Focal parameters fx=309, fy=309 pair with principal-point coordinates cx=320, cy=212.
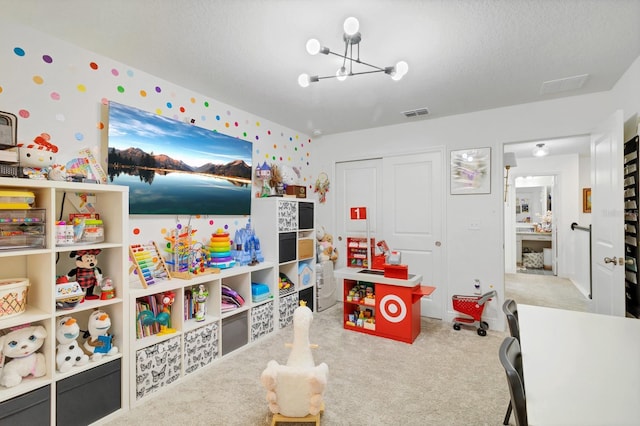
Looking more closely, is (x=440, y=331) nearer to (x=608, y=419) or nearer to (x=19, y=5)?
(x=608, y=419)

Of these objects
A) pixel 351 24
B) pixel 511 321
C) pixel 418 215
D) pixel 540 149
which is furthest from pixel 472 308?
pixel 540 149

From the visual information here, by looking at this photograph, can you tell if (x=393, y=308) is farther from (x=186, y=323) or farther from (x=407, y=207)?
(x=186, y=323)

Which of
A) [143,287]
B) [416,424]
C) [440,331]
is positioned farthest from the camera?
[440,331]

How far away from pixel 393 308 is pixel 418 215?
1.36 m

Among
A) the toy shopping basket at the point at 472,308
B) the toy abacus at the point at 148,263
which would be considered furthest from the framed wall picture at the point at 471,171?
the toy abacus at the point at 148,263

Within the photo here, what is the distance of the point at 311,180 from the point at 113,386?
3.41 m

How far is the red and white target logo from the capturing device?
3062 millimetres

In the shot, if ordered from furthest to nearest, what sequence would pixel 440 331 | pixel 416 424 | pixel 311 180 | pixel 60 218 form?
pixel 311 180 < pixel 440 331 < pixel 60 218 < pixel 416 424

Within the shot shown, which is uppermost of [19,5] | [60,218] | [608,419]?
[19,5]

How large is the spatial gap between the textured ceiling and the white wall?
0.21 metres

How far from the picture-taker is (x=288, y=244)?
3.51 m

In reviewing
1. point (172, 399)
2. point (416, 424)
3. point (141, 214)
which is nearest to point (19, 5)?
point (141, 214)

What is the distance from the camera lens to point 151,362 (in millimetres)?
2154

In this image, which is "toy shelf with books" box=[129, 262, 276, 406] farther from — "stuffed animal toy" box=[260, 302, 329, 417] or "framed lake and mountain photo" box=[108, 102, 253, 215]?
"stuffed animal toy" box=[260, 302, 329, 417]
